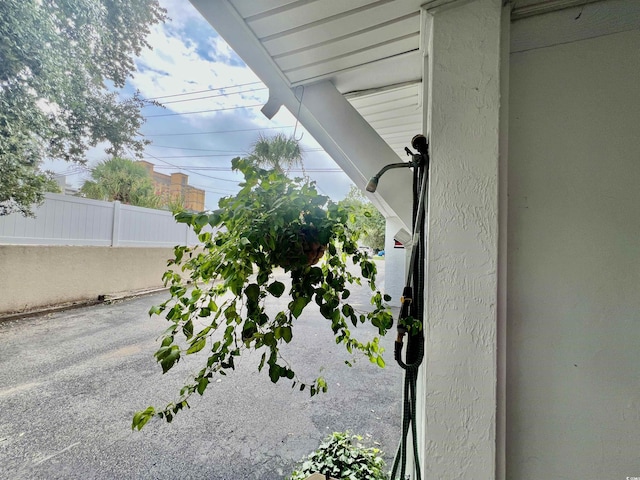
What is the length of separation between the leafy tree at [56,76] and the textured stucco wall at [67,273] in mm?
650

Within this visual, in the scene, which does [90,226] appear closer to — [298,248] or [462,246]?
[298,248]

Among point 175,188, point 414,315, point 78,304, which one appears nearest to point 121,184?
point 175,188

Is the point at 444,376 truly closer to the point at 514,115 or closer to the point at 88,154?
the point at 514,115

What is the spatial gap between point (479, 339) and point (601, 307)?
268mm

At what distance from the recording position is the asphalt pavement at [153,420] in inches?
55.6

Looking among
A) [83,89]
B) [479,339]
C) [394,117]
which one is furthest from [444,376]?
[83,89]

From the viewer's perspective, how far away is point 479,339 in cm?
55

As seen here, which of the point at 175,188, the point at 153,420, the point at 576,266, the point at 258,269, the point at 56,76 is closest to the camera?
the point at 576,266

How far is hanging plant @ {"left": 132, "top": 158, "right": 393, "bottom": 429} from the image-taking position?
617 mm

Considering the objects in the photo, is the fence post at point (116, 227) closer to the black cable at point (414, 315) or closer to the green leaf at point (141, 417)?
the green leaf at point (141, 417)

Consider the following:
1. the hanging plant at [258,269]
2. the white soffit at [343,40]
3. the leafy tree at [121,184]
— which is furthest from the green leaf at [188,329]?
the leafy tree at [121,184]

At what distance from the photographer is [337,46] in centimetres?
86

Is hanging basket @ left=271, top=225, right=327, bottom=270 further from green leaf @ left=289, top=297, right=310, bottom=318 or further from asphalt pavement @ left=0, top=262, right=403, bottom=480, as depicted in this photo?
asphalt pavement @ left=0, top=262, right=403, bottom=480

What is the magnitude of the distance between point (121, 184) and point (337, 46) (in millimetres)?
6449
